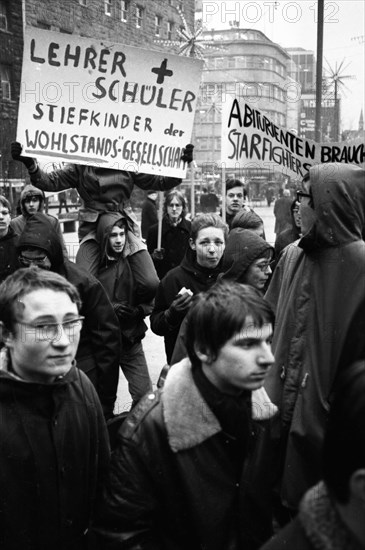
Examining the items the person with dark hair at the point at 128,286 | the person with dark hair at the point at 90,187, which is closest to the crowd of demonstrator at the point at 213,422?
the person with dark hair at the point at 128,286

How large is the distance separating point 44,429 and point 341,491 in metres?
1.15

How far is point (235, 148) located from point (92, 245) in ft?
4.72

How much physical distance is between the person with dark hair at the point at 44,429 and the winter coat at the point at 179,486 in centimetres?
22

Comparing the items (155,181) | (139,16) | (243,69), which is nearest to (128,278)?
(155,181)

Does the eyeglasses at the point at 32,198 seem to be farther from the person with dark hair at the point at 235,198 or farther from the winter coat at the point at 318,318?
the winter coat at the point at 318,318

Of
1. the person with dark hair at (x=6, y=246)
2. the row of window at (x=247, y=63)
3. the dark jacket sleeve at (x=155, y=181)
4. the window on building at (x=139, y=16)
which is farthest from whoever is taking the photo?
the row of window at (x=247, y=63)

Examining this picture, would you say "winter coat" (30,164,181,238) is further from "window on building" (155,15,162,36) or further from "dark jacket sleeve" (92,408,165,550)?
"window on building" (155,15,162,36)

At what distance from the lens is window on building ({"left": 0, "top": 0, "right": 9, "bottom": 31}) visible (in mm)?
24172

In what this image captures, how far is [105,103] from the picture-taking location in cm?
520

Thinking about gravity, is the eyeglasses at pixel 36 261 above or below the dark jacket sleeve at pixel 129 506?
above

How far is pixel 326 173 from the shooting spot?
2.74m

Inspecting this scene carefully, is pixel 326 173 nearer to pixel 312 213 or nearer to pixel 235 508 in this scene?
pixel 312 213

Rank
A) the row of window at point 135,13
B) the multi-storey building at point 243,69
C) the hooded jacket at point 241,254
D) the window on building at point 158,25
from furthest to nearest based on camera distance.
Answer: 1. the multi-storey building at point 243,69
2. the window on building at point 158,25
3. the row of window at point 135,13
4. the hooded jacket at point 241,254

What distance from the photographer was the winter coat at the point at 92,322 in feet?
11.1
